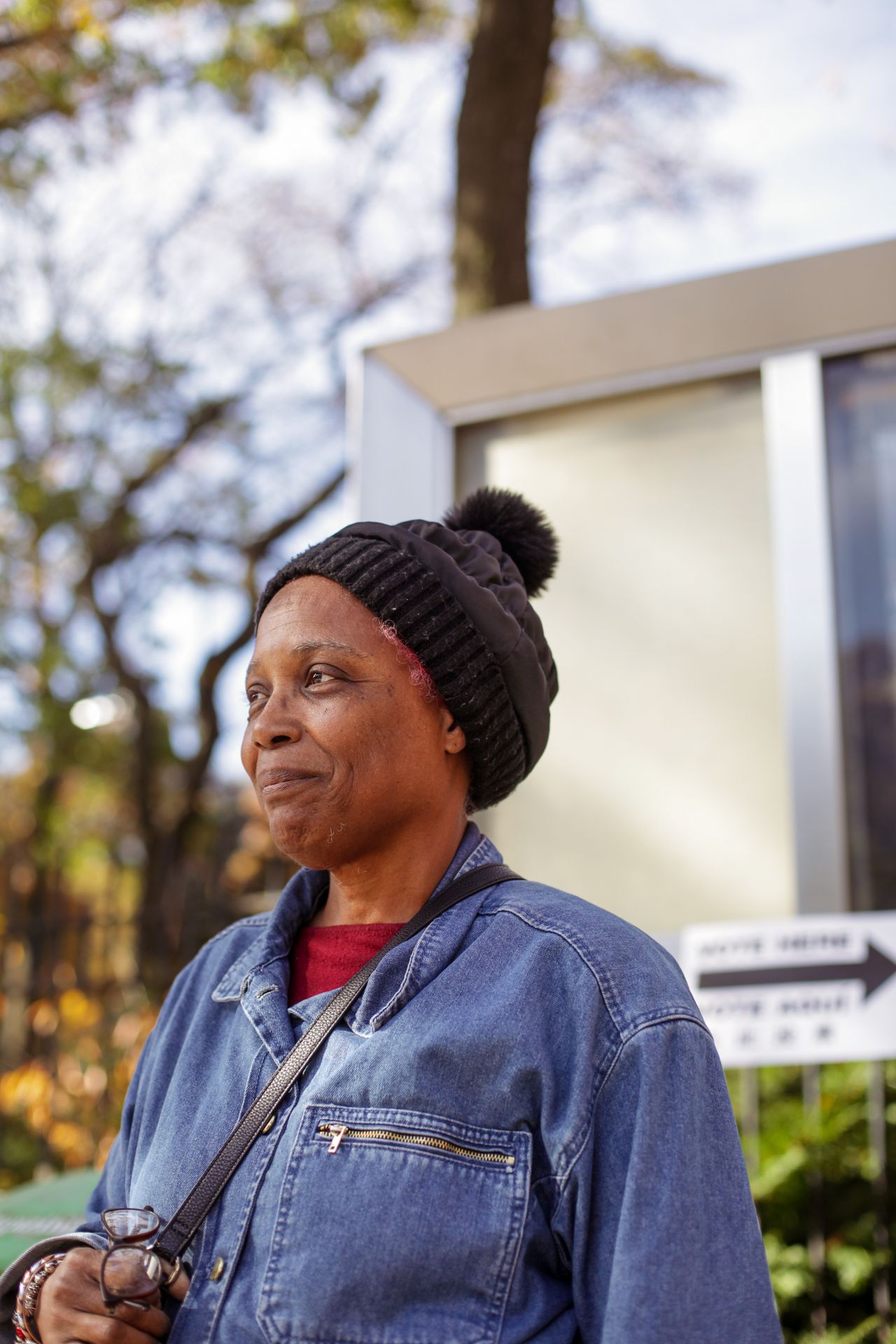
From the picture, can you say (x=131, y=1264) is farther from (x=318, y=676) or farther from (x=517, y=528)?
(x=517, y=528)

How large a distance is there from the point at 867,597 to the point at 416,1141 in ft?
8.65

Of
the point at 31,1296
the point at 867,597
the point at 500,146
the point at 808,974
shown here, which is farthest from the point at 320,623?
the point at 500,146

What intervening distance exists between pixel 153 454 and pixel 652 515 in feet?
31.3

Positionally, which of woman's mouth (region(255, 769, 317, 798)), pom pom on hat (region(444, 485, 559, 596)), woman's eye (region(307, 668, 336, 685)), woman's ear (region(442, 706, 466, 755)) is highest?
pom pom on hat (region(444, 485, 559, 596))

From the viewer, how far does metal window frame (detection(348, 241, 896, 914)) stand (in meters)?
3.63

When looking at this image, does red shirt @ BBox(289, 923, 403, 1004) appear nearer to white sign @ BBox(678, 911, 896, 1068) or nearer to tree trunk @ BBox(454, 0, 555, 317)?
white sign @ BBox(678, 911, 896, 1068)

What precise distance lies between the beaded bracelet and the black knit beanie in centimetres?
93

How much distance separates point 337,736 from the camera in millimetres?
1834

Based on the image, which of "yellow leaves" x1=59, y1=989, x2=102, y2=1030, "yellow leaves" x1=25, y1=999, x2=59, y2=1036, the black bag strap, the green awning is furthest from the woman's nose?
"yellow leaves" x1=59, y1=989, x2=102, y2=1030

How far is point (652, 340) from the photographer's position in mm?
3922

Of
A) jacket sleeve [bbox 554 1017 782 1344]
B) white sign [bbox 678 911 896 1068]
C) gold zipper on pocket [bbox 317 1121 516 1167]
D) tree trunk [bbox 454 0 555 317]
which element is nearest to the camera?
jacket sleeve [bbox 554 1017 782 1344]

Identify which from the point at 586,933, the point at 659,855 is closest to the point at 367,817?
the point at 586,933

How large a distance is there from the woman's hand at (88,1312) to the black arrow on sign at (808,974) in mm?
2151

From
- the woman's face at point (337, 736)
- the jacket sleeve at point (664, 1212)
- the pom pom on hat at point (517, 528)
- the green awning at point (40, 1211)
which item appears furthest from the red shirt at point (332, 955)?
the green awning at point (40, 1211)
